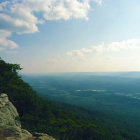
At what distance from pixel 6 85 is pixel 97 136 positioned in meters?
22.5

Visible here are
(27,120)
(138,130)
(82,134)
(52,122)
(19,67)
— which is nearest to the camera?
(27,120)

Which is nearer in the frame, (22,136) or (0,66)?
(22,136)

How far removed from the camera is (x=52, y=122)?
1930cm

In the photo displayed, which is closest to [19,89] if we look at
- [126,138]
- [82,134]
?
[82,134]

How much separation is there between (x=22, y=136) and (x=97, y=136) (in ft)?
80.0

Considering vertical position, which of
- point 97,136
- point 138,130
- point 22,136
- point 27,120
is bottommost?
point 138,130

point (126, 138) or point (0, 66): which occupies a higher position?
point (0, 66)

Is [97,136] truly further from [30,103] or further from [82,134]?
[30,103]

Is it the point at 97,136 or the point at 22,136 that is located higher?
the point at 22,136

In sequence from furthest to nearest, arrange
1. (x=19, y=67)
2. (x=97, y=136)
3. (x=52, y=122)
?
1. (x=19, y=67)
2. (x=97, y=136)
3. (x=52, y=122)

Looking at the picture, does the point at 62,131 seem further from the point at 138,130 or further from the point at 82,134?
the point at 138,130

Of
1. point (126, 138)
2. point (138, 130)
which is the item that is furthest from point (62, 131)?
point (138, 130)

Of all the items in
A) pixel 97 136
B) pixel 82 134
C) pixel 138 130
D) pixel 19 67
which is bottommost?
pixel 138 130

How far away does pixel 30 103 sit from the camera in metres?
24.0
